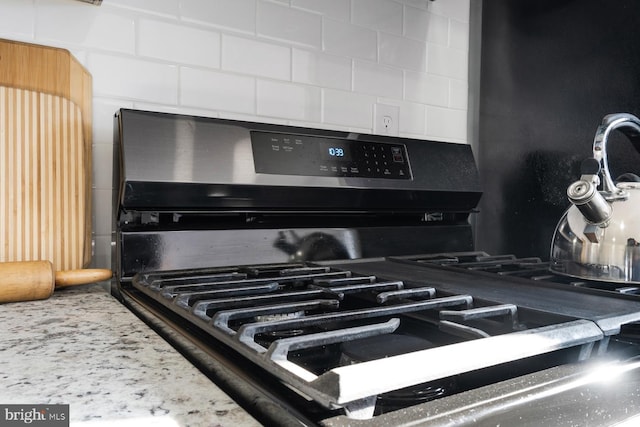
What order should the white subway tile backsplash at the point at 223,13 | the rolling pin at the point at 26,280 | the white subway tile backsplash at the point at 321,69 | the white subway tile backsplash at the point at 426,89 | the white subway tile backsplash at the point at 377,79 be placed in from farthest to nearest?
the white subway tile backsplash at the point at 426,89
the white subway tile backsplash at the point at 377,79
the white subway tile backsplash at the point at 321,69
the white subway tile backsplash at the point at 223,13
the rolling pin at the point at 26,280

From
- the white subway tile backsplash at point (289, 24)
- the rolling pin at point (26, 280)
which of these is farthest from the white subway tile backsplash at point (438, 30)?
the rolling pin at point (26, 280)

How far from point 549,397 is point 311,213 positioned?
639 mm

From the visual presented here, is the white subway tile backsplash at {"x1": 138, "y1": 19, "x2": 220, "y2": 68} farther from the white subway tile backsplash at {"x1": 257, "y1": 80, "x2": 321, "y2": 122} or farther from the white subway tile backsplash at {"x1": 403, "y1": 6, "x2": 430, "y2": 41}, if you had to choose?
the white subway tile backsplash at {"x1": 403, "y1": 6, "x2": 430, "y2": 41}

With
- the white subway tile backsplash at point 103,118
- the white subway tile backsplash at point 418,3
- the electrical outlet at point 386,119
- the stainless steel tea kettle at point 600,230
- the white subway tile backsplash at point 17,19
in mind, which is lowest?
the stainless steel tea kettle at point 600,230

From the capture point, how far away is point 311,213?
95cm

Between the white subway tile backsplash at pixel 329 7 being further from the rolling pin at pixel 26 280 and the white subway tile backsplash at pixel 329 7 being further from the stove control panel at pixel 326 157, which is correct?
the rolling pin at pixel 26 280

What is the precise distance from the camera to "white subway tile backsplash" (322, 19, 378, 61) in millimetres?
1197

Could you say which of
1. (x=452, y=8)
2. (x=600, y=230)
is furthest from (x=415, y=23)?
(x=600, y=230)

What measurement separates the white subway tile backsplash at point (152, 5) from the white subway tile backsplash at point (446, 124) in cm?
71

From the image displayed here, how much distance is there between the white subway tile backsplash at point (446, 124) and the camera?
55.1 inches

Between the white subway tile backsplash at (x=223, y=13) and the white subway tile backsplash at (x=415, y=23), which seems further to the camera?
the white subway tile backsplash at (x=415, y=23)

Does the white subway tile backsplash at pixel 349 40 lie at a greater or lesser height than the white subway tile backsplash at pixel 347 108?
greater

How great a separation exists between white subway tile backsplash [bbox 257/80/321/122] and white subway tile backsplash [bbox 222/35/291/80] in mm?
24

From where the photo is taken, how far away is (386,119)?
130 cm
